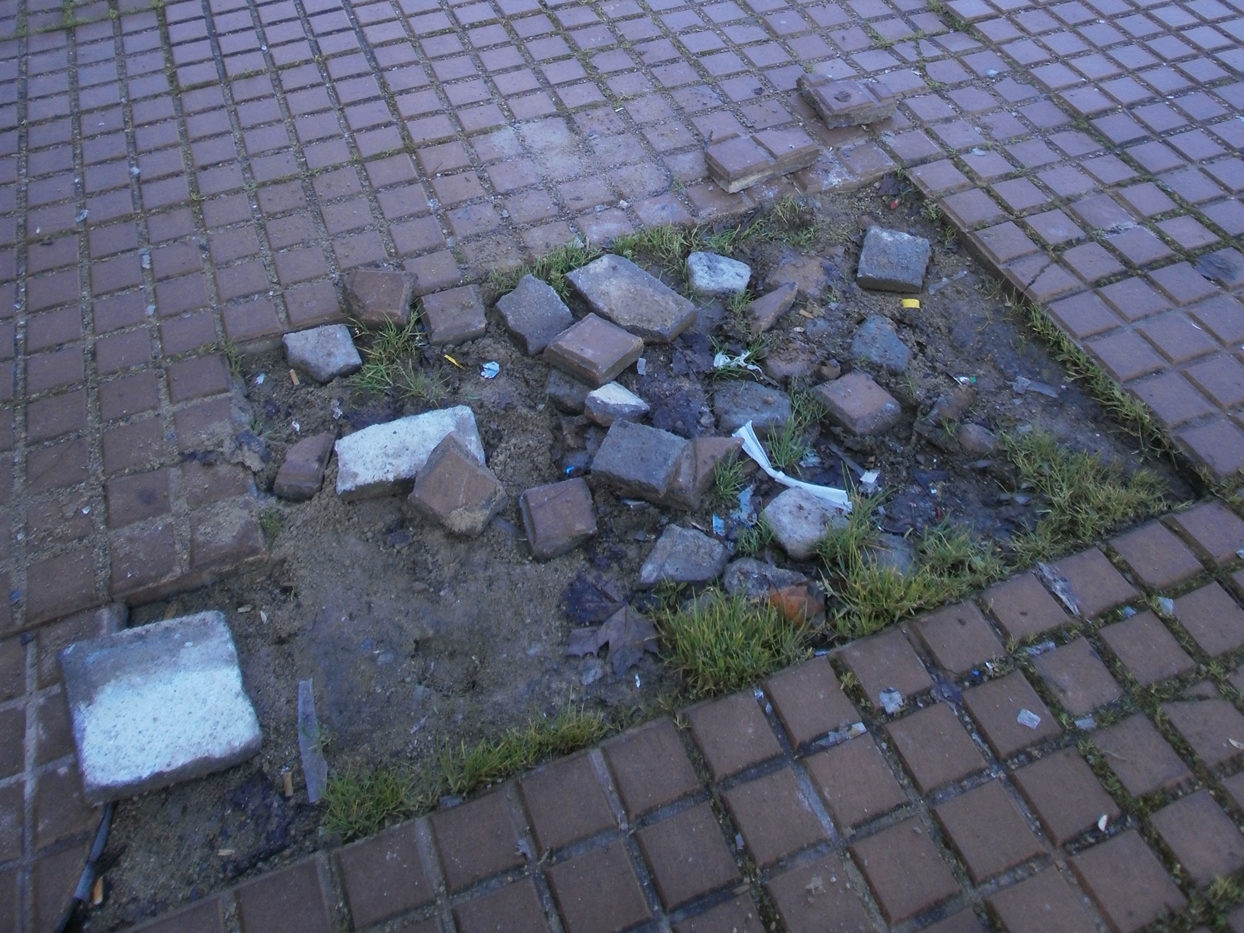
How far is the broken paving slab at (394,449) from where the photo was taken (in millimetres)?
2914

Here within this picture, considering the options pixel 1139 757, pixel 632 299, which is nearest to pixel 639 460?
pixel 632 299

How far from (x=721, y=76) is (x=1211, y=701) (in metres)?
3.27

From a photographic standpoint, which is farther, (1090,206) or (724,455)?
(1090,206)

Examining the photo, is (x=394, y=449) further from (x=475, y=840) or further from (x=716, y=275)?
(x=716, y=275)

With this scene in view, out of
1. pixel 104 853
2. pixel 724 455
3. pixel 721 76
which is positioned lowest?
pixel 104 853

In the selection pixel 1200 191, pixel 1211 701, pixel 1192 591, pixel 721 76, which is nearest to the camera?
pixel 1211 701

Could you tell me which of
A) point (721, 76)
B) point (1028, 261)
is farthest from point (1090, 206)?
point (721, 76)

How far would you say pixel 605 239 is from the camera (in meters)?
3.65

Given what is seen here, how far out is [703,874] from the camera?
7.24ft

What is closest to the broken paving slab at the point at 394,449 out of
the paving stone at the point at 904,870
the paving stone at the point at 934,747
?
the paving stone at the point at 934,747

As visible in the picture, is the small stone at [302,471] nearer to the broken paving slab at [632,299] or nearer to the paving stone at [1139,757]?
the broken paving slab at [632,299]

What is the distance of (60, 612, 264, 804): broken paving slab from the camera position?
2.37 m

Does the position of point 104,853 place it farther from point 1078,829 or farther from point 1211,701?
point 1211,701

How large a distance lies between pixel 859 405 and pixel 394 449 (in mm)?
1558
